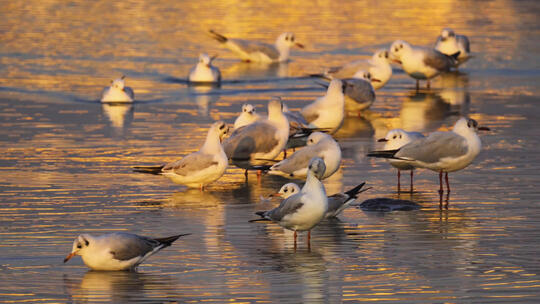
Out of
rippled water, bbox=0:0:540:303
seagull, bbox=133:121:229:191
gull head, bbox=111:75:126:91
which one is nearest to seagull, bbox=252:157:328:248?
rippled water, bbox=0:0:540:303

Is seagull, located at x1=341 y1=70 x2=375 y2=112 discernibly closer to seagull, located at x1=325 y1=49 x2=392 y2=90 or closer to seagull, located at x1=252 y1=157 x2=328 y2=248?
seagull, located at x1=325 y1=49 x2=392 y2=90

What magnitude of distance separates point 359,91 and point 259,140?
5.81 m

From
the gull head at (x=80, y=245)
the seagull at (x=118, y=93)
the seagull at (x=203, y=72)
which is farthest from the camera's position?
the seagull at (x=203, y=72)

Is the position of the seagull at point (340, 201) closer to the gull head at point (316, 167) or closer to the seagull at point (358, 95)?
the gull head at point (316, 167)

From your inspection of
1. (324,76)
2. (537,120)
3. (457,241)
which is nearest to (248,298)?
(457,241)

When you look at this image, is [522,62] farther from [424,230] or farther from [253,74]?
[424,230]

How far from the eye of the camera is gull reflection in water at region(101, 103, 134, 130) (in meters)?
20.5

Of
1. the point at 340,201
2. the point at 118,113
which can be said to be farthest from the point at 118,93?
the point at 340,201

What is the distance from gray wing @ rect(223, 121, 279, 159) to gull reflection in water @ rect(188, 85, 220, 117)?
5.28 metres

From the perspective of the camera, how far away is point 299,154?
14789 mm

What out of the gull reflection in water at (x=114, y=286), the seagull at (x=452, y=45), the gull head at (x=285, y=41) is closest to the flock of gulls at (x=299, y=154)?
the gull reflection in water at (x=114, y=286)

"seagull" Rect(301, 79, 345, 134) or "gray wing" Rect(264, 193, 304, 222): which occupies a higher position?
"seagull" Rect(301, 79, 345, 134)

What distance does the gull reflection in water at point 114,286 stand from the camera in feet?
33.6

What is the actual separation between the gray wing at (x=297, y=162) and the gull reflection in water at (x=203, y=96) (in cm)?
672
